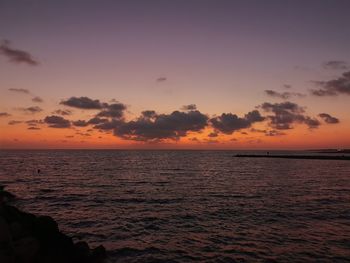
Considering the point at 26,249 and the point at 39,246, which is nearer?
the point at 26,249

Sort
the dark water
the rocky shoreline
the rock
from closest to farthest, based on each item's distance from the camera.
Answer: the rocky shoreline → the rock → the dark water

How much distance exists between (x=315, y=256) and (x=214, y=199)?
21.5 m

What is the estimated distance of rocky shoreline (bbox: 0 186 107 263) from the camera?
15.0 m

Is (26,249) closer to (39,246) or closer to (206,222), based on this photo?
(39,246)

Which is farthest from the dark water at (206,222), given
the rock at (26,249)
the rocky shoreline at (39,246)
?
the rock at (26,249)

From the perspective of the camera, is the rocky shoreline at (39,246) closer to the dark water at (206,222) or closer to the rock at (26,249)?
the rock at (26,249)

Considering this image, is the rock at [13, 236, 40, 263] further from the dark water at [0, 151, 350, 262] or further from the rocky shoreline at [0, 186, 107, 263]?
the dark water at [0, 151, 350, 262]

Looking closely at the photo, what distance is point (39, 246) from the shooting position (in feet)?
54.9

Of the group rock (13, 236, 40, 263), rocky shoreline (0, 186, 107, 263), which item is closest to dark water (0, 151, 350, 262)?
rocky shoreline (0, 186, 107, 263)

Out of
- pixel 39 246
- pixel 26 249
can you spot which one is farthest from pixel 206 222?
pixel 26 249

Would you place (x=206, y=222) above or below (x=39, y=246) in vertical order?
below

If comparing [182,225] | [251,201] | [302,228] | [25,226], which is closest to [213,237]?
[182,225]

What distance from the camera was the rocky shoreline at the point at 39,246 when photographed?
15049 millimetres

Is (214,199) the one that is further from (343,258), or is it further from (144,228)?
(343,258)
